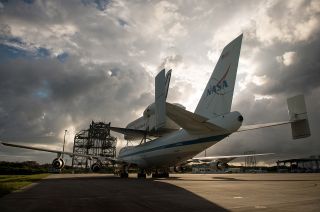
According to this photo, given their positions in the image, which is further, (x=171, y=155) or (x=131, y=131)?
(x=131, y=131)

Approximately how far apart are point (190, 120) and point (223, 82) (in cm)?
416

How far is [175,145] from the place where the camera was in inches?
893

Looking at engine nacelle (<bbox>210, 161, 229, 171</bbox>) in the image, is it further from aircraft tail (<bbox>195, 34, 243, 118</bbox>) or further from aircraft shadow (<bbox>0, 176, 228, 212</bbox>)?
aircraft shadow (<bbox>0, 176, 228, 212</bbox>)

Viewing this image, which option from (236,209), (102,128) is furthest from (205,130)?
(102,128)

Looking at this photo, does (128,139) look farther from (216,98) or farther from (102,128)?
(102,128)

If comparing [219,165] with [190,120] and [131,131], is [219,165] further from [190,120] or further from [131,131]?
[190,120]

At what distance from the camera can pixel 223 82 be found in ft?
59.0

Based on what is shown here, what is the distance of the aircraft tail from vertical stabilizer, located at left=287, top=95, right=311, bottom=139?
396 cm

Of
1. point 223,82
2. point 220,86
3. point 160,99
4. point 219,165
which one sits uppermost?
point 223,82

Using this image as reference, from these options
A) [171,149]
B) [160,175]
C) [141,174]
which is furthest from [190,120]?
[141,174]

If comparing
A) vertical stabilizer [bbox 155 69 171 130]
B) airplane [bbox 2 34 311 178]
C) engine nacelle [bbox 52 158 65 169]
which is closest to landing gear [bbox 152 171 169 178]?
airplane [bbox 2 34 311 178]

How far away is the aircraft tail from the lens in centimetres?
1742

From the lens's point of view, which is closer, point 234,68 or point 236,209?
point 236,209

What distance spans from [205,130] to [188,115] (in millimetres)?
A: 3602
